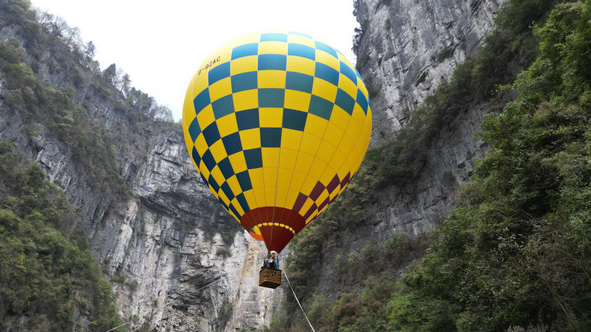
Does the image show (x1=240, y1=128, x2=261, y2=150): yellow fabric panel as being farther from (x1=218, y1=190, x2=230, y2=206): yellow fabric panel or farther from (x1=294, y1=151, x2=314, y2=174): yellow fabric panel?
(x1=218, y1=190, x2=230, y2=206): yellow fabric panel

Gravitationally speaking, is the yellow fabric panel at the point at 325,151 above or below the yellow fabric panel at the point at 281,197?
above

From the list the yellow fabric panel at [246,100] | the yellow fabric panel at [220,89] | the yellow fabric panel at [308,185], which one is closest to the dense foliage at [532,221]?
the yellow fabric panel at [308,185]

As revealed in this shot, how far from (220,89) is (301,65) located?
1635 mm

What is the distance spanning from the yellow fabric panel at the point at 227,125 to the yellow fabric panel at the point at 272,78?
31.6 inches

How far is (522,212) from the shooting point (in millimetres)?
5797

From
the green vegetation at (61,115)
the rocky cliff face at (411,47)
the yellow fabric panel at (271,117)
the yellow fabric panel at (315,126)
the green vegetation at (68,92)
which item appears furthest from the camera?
the green vegetation at (68,92)

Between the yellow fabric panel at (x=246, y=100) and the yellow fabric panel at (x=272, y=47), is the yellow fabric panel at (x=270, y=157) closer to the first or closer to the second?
the yellow fabric panel at (x=246, y=100)

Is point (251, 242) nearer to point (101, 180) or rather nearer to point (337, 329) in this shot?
point (101, 180)

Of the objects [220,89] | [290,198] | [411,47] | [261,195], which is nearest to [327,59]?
[220,89]

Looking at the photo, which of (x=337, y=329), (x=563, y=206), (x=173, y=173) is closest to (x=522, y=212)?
(x=563, y=206)

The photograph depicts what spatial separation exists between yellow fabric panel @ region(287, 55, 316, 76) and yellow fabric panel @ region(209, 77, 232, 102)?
120 cm

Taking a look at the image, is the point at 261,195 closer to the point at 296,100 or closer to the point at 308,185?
the point at 308,185

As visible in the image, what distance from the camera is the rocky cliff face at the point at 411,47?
15.6 m

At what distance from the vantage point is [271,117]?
6.86 m
